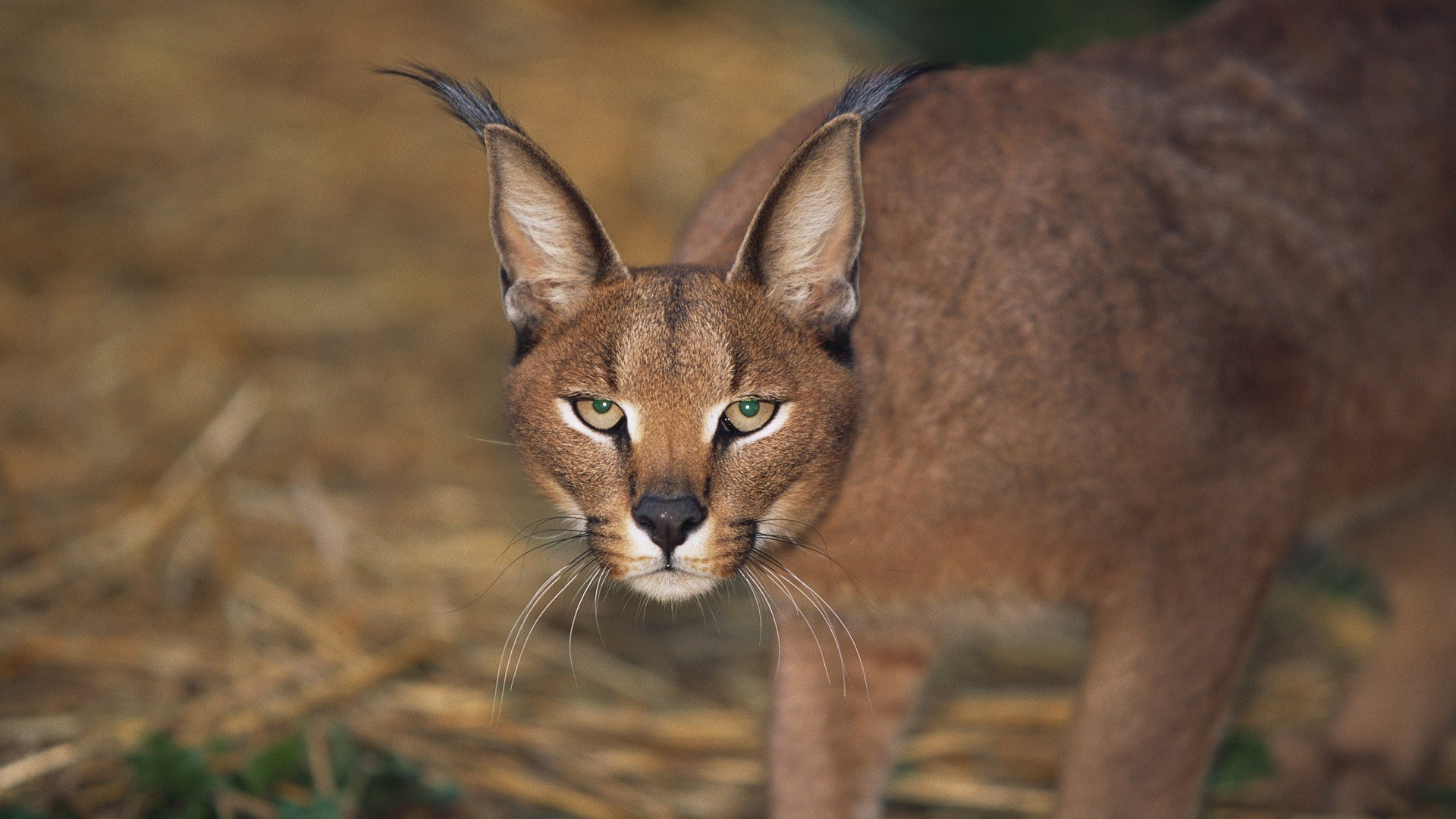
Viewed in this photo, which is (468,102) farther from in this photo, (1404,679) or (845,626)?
(1404,679)

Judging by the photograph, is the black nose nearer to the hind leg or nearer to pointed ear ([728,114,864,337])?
pointed ear ([728,114,864,337])

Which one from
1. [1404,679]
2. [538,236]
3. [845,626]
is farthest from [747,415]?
[1404,679]

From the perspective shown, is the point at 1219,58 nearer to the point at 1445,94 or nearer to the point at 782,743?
the point at 1445,94

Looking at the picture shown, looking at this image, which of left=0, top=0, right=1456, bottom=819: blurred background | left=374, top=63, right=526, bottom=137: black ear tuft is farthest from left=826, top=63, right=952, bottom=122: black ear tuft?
left=0, top=0, right=1456, bottom=819: blurred background

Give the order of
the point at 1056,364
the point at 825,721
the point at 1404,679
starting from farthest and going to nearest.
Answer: the point at 1404,679
the point at 825,721
the point at 1056,364

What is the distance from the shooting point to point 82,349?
5641 mm

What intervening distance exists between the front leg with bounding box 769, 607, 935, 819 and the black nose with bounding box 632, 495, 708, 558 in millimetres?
975

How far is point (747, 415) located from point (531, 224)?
2.03ft

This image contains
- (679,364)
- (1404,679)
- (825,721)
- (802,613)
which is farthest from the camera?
(1404,679)

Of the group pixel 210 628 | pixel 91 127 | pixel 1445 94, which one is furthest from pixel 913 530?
pixel 91 127

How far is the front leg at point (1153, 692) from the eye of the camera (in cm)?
334

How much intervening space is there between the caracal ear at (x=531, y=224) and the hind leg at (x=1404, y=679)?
9.62 ft

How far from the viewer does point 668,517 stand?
→ 104 inches

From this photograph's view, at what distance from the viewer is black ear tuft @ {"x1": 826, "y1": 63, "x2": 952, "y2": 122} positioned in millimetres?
2812
